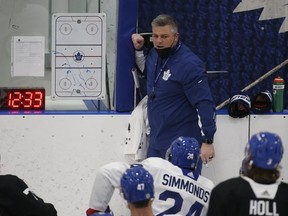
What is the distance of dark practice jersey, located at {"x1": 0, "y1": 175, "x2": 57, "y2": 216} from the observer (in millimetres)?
3363

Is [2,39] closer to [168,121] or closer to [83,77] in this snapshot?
[83,77]

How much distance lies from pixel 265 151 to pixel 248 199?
212 mm

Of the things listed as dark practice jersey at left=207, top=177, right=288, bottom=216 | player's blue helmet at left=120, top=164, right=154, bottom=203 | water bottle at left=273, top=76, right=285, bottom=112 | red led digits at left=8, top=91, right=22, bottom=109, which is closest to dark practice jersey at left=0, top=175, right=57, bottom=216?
player's blue helmet at left=120, top=164, right=154, bottom=203

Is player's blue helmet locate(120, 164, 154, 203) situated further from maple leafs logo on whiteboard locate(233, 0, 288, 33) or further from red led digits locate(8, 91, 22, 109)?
maple leafs logo on whiteboard locate(233, 0, 288, 33)

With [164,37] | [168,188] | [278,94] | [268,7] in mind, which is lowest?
[168,188]

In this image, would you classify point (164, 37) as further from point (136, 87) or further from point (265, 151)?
point (265, 151)

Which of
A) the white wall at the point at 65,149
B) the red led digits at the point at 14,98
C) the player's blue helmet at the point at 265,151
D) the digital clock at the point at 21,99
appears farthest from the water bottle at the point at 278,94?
the player's blue helmet at the point at 265,151

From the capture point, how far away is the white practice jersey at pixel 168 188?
370 cm

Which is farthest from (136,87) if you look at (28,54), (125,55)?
(28,54)

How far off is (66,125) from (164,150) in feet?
2.67

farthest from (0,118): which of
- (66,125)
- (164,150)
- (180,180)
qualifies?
(180,180)

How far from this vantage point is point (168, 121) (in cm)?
506

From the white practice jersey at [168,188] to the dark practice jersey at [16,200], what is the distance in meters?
0.50

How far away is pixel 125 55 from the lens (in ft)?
17.7
